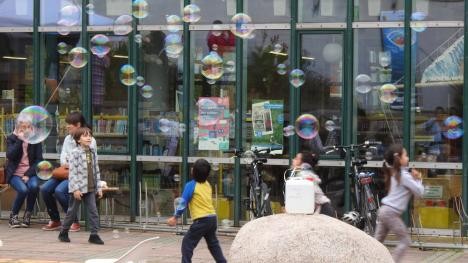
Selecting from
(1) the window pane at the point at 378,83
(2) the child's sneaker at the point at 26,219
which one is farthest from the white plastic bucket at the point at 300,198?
(2) the child's sneaker at the point at 26,219

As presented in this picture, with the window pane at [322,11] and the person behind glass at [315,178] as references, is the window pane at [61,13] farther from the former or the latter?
the person behind glass at [315,178]

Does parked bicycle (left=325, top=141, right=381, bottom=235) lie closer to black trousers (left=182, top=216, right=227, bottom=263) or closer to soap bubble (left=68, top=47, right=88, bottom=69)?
black trousers (left=182, top=216, right=227, bottom=263)

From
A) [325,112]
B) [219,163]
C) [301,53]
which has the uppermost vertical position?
[301,53]

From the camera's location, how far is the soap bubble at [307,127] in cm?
1263

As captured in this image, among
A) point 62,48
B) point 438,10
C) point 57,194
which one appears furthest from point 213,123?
point 438,10

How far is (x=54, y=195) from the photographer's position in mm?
13297

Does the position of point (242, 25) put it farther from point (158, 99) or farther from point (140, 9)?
point (158, 99)

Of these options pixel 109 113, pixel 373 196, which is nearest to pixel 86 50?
pixel 109 113

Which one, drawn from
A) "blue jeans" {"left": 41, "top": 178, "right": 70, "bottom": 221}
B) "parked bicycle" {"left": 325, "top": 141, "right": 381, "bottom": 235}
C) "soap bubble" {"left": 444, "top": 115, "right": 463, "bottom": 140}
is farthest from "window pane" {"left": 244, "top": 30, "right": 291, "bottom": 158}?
"blue jeans" {"left": 41, "top": 178, "right": 70, "bottom": 221}

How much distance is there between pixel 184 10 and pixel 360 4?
9.27ft

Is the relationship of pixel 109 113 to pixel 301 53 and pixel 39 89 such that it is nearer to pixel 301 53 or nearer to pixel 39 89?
pixel 39 89

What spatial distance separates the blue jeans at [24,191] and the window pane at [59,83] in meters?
1.09

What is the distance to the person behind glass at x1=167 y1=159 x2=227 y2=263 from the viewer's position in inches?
370

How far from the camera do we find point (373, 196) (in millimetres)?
11734
